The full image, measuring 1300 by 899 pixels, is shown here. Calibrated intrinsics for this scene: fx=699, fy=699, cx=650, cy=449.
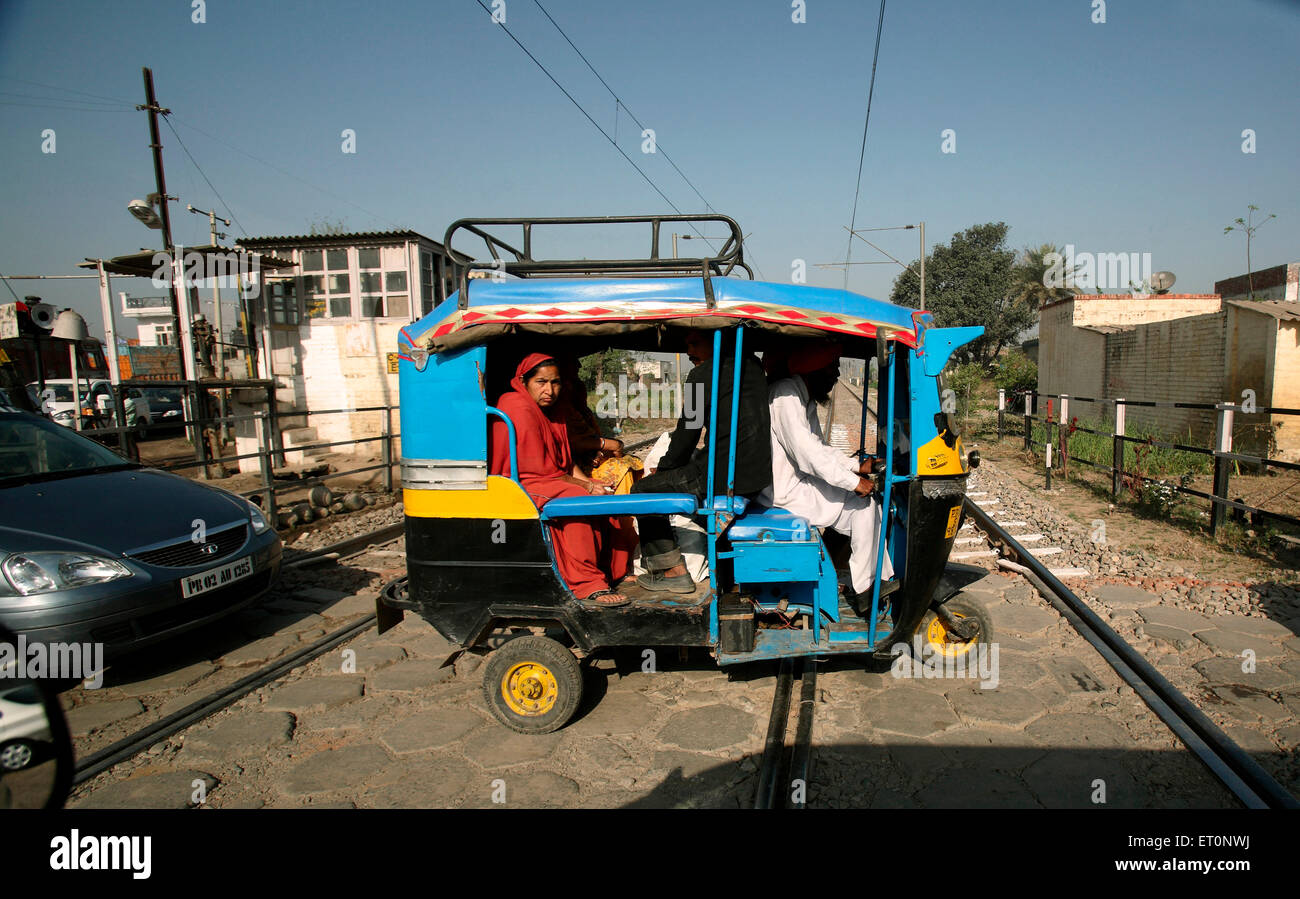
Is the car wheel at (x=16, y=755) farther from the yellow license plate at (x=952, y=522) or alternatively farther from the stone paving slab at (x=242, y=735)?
the yellow license plate at (x=952, y=522)

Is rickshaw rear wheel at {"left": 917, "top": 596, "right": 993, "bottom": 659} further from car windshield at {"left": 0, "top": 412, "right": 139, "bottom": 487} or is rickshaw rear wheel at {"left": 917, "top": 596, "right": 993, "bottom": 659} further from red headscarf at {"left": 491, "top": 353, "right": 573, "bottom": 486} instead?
car windshield at {"left": 0, "top": 412, "right": 139, "bottom": 487}

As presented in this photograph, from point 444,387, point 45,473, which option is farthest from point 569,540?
point 45,473

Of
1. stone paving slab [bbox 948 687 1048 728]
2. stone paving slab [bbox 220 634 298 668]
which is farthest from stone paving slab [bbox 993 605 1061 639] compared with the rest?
stone paving slab [bbox 220 634 298 668]

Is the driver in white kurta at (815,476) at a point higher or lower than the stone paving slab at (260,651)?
higher

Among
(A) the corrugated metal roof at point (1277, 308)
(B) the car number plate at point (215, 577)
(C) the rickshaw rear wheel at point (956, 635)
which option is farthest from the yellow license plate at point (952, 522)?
(A) the corrugated metal roof at point (1277, 308)

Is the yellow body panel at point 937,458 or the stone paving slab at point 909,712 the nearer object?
the yellow body panel at point 937,458

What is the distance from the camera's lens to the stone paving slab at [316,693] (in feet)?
14.4

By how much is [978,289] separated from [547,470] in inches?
2094

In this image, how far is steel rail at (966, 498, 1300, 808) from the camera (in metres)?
3.07

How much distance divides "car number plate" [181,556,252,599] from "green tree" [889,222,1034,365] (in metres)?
50.0

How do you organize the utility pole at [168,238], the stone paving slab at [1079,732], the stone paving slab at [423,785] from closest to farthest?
the stone paving slab at [423,785] → the stone paving slab at [1079,732] → the utility pole at [168,238]
